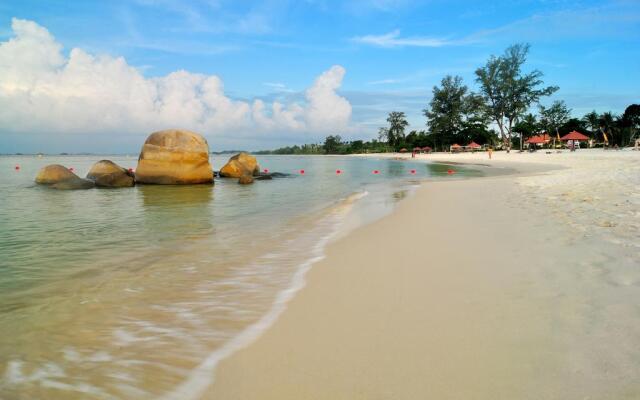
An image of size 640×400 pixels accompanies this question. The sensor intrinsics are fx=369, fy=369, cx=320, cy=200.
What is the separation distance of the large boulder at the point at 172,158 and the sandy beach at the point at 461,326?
48.9ft

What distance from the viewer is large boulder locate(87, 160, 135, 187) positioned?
1741cm

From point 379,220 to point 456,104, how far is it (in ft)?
259

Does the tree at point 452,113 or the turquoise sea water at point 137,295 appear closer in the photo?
the turquoise sea water at point 137,295

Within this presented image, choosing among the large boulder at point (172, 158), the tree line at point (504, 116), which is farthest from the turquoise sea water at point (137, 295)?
the tree line at point (504, 116)

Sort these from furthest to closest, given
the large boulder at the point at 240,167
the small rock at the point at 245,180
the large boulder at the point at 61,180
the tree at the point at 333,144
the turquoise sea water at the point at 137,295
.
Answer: the tree at the point at 333,144, the large boulder at the point at 240,167, the small rock at the point at 245,180, the large boulder at the point at 61,180, the turquoise sea water at the point at 137,295

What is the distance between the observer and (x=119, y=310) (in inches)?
129

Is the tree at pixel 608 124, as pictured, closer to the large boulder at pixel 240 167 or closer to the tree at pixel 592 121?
the tree at pixel 592 121

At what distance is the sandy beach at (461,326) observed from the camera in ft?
6.34

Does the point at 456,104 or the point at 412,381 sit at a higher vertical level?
the point at 456,104

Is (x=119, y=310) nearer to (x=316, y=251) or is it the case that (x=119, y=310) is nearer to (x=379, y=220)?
(x=316, y=251)

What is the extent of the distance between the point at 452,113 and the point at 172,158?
72.3 meters

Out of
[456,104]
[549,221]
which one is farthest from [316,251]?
[456,104]

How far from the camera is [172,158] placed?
1806cm

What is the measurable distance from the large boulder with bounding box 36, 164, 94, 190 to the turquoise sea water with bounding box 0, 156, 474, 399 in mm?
8727
